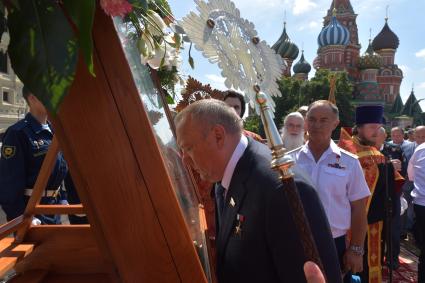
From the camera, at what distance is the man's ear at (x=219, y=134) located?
54.6 inches

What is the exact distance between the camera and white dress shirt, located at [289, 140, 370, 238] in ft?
Result: 9.68

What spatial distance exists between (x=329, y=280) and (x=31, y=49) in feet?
3.82

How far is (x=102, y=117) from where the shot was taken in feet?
2.68

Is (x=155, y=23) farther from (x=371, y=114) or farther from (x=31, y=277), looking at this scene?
(x=371, y=114)

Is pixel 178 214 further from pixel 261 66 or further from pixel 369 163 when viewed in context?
pixel 369 163

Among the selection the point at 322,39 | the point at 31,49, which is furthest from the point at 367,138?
the point at 322,39

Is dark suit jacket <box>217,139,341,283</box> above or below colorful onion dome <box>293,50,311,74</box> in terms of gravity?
below

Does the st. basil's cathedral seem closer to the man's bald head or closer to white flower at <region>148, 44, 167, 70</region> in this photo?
the man's bald head

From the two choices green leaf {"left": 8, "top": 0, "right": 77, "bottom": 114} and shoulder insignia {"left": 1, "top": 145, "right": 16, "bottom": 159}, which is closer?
green leaf {"left": 8, "top": 0, "right": 77, "bottom": 114}

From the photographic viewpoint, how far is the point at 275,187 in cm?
125

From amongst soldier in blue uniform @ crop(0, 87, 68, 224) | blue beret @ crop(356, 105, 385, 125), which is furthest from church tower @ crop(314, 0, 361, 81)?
soldier in blue uniform @ crop(0, 87, 68, 224)

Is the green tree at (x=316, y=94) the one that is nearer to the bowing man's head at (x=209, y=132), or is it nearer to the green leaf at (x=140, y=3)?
the bowing man's head at (x=209, y=132)

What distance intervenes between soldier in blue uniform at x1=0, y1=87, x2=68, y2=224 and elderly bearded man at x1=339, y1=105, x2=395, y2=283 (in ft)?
8.96

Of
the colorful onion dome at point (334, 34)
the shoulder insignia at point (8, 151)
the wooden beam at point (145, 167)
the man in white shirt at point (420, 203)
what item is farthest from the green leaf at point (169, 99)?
the colorful onion dome at point (334, 34)
